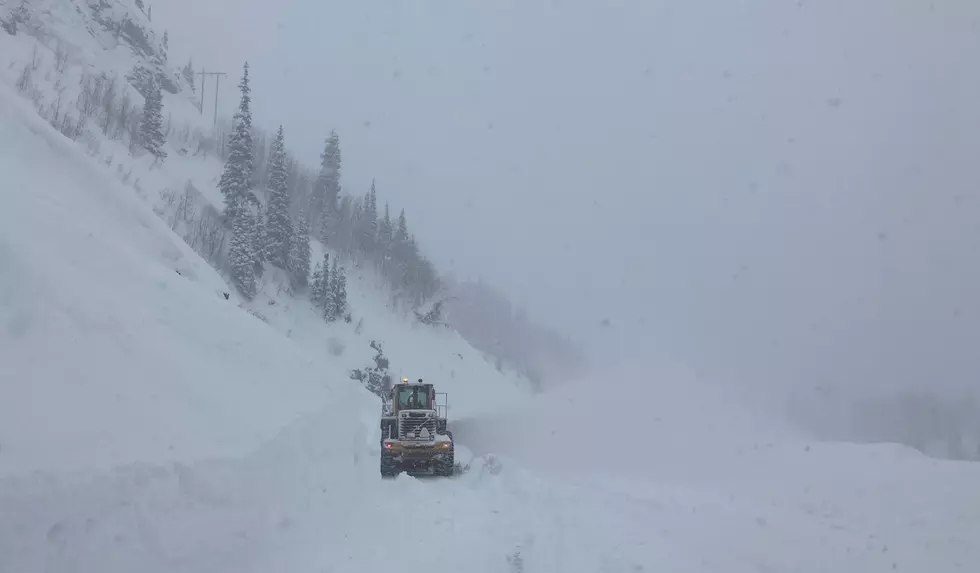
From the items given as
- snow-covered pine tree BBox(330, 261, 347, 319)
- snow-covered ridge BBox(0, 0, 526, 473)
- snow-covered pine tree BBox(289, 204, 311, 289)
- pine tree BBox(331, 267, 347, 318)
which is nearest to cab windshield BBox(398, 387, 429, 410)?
snow-covered ridge BBox(0, 0, 526, 473)

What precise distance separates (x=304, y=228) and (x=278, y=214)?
3260 mm

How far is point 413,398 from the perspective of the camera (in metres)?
23.0

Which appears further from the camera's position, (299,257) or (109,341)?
(299,257)

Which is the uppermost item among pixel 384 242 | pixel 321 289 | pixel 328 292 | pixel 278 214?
pixel 384 242

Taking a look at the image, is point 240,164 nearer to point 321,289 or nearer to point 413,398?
point 321,289

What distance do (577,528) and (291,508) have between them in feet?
17.1

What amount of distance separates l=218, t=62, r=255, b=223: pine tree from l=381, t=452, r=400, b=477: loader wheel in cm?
3575

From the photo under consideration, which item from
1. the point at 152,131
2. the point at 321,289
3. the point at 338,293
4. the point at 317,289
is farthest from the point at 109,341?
the point at 338,293

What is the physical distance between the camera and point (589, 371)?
128 meters

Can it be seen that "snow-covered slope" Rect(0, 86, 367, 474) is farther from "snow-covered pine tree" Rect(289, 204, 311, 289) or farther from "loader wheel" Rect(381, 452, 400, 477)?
"snow-covered pine tree" Rect(289, 204, 311, 289)

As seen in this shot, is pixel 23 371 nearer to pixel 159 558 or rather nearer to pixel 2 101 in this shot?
pixel 159 558

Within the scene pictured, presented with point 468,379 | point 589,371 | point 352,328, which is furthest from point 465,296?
point 352,328

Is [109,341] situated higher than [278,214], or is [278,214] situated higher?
[278,214]

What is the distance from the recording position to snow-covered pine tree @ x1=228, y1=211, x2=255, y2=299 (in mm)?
48844
